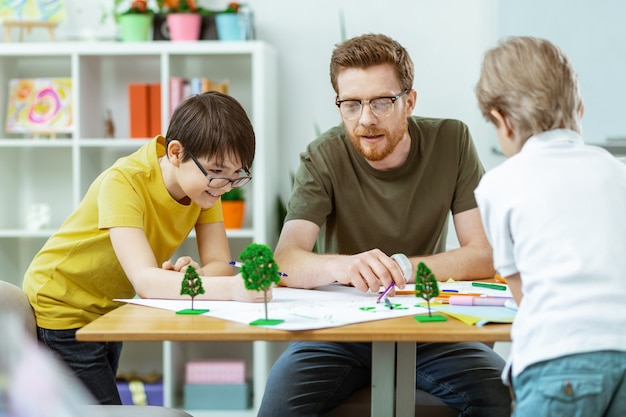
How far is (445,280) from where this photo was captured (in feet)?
7.22

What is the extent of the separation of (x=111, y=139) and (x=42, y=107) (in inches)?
13.3

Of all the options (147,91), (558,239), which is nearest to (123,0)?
(147,91)

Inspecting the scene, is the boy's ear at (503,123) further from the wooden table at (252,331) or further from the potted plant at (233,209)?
the potted plant at (233,209)

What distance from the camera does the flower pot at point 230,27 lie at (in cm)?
381

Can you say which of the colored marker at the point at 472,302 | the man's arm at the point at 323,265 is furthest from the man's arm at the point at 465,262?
the colored marker at the point at 472,302

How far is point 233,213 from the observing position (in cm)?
390

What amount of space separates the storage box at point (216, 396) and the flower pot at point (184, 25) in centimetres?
155

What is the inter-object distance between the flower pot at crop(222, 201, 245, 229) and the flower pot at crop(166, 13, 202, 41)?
75 cm

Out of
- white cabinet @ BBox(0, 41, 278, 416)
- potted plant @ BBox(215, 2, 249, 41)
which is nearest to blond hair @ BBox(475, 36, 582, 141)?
white cabinet @ BBox(0, 41, 278, 416)

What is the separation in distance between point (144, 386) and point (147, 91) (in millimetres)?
1343

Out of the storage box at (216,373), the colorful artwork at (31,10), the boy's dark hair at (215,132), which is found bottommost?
the storage box at (216,373)

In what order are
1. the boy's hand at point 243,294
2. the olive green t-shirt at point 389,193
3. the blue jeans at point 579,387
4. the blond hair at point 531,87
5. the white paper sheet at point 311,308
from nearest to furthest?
the blue jeans at point 579,387 → the blond hair at point 531,87 → the white paper sheet at point 311,308 → the boy's hand at point 243,294 → the olive green t-shirt at point 389,193

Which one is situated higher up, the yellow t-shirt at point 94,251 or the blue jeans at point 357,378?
the yellow t-shirt at point 94,251

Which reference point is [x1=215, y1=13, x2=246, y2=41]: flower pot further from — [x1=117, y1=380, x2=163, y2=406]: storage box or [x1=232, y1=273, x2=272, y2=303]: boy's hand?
[x1=232, y1=273, x2=272, y2=303]: boy's hand
